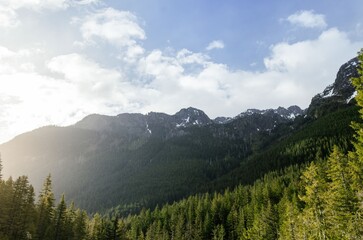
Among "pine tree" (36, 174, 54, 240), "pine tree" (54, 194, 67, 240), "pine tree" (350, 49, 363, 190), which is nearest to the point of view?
"pine tree" (350, 49, 363, 190)

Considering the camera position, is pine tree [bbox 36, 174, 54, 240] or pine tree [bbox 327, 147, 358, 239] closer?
pine tree [bbox 327, 147, 358, 239]

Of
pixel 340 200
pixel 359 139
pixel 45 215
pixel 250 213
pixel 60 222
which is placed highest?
pixel 359 139

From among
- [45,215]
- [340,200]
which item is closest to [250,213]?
[45,215]

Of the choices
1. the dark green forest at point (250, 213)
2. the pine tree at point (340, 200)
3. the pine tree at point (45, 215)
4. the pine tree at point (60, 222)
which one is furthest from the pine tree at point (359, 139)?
the pine tree at point (60, 222)

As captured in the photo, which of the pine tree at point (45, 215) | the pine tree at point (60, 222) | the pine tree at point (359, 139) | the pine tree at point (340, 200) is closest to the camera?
the pine tree at point (359, 139)

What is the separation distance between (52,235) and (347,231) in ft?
193

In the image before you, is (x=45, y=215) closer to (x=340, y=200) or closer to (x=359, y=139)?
(x=340, y=200)

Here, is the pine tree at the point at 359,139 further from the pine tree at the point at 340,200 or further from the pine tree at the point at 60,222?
the pine tree at the point at 60,222

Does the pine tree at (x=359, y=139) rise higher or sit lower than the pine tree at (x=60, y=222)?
higher

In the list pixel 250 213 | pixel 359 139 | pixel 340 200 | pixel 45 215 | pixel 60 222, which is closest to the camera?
pixel 359 139

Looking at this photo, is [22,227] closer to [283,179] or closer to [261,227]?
[261,227]

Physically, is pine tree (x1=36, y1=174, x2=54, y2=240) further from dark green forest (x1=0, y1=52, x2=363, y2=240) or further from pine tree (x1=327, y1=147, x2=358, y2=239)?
pine tree (x1=327, y1=147, x2=358, y2=239)

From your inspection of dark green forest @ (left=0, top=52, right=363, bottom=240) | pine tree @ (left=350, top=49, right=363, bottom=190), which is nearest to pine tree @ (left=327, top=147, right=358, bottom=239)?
dark green forest @ (left=0, top=52, right=363, bottom=240)

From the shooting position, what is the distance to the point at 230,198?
142 m
